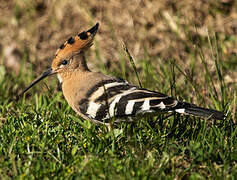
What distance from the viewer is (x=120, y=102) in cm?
298

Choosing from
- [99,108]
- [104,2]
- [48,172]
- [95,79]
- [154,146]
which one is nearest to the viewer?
[48,172]

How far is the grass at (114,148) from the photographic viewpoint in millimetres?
2504

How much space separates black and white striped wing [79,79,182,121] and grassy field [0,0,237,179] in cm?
11

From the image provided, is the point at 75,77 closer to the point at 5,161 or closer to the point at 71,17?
the point at 5,161

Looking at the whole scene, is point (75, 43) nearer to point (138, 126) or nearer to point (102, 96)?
point (102, 96)

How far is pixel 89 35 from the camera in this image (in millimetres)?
3531

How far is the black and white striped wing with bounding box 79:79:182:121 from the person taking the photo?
112 inches

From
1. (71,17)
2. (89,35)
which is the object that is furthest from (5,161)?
(71,17)

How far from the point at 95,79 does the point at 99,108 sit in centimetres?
38

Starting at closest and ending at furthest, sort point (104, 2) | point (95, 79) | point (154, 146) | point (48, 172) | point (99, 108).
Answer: point (48, 172), point (154, 146), point (99, 108), point (95, 79), point (104, 2)

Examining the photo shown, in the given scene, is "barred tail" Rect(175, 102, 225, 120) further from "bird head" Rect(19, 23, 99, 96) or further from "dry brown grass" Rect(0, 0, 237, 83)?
"dry brown grass" Rect(0, 0, 237, 83)

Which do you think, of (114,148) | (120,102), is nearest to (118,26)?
(120,102)

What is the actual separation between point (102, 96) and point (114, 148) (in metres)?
0.48

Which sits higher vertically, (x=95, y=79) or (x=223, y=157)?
(x=95, y=79)
